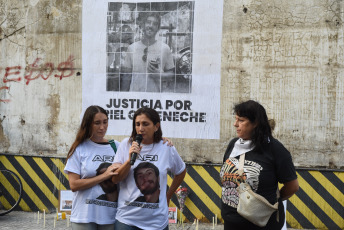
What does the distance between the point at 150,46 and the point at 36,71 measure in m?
2.09

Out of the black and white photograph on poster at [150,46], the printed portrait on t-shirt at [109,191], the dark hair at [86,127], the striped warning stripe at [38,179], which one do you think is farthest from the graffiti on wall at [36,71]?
the printed portrait on t-shirt at [109,191]

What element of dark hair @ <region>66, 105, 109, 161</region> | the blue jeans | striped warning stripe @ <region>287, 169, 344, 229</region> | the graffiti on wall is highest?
the graffiti on wall

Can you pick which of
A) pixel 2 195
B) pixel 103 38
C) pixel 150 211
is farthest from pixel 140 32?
pixel 150 211

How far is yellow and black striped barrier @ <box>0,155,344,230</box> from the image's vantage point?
309 inches

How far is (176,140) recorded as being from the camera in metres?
8.41

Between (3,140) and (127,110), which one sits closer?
(127,110)

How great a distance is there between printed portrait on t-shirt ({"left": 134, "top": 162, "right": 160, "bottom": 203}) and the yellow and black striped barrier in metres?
4.11

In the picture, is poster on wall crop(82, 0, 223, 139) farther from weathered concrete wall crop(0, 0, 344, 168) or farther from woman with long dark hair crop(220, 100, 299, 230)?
woman with long dark hair crop(220, 100, 299, 230)

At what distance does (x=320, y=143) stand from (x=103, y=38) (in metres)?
3.83

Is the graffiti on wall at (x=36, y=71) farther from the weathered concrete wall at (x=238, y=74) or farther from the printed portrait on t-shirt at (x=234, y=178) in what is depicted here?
the printed portrait on t-shirt at (x=234, y=178)

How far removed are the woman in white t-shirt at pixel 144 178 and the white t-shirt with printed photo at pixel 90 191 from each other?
0.14 m

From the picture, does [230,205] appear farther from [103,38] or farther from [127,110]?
[103,38]

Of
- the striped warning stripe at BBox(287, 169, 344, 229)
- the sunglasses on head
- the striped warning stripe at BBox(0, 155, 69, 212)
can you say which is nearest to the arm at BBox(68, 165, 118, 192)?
the sunglasses on head

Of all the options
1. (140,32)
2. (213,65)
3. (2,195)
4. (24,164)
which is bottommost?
(2,195)
